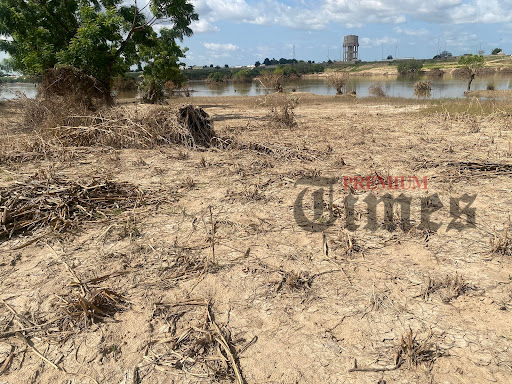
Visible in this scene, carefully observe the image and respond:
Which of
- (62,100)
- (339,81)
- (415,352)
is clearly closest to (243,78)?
(339,81)

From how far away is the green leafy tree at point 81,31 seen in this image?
9.79 meters

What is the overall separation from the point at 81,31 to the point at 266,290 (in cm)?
1023

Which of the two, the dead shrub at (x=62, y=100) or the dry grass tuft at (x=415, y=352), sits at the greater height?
the dead shrub at (x=62, y=100)

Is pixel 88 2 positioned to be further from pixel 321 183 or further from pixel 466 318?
pixel 466 318

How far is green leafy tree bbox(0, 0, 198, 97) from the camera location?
979cm

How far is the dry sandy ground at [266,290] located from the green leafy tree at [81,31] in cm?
698

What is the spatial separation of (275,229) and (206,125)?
13.8 ft

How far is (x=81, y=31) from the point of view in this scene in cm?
980

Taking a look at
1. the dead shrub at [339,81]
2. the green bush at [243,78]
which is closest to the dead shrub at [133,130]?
the dead shrub at [339,81]

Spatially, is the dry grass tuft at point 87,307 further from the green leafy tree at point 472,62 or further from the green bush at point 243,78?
the green bush at point 243,78

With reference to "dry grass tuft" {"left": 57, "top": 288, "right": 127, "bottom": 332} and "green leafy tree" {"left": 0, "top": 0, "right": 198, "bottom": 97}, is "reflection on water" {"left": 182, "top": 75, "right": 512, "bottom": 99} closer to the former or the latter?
"green leafy tree" {"left": 0, "top": 0, "right": 198, "bottom": 97}

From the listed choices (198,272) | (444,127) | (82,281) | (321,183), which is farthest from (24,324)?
(444,127)

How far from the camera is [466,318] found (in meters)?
2.20

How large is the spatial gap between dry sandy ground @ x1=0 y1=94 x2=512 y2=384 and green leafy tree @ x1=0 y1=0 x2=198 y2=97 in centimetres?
698
